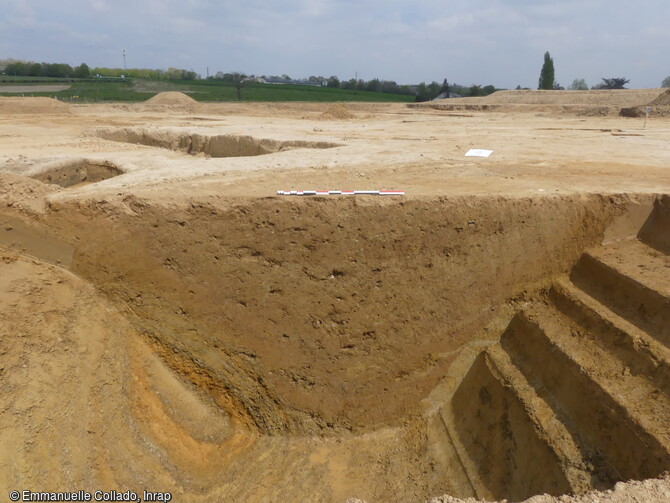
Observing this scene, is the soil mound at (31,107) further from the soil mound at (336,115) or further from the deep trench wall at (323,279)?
the deep trench wall at (323,279)

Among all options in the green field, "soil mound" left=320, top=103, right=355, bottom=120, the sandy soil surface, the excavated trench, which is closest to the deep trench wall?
the excavated trench

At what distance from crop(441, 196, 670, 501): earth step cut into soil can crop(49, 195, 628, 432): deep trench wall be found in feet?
1.21

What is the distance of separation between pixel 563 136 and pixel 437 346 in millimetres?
6942

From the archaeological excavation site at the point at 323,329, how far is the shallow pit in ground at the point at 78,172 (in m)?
1.60

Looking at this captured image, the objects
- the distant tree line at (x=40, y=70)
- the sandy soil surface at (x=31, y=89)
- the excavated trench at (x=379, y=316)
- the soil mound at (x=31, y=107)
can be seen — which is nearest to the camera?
the excavated trench at (x=379, y=316)

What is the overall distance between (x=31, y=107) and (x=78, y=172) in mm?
12619

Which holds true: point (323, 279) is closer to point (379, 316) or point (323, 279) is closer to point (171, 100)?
point (379, 316)

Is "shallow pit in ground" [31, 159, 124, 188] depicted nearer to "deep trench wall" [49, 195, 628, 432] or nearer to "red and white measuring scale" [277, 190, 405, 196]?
"deep trench wall" [49, 195, 628, 432]

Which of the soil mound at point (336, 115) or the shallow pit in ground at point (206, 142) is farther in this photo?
the soil mound at point (336, 115)

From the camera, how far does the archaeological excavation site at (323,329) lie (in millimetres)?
4156

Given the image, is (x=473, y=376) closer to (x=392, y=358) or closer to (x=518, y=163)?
(x=392, y=358)

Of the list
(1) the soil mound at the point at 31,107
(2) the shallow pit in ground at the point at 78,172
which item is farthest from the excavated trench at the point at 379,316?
(1) the soil mound at the point at 31,107

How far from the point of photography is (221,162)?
644 cm

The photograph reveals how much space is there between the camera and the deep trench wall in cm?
468
